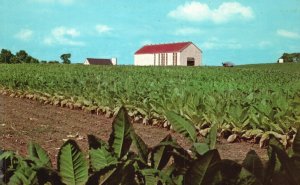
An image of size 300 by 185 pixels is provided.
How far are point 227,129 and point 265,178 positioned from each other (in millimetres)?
6120

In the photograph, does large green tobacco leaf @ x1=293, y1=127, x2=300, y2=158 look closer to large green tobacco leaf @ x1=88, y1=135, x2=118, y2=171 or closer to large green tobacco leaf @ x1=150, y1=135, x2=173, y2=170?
large green tobacco leaf @ x1=150, y1=135, x2=173, y2=170

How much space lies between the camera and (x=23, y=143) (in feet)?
21.6

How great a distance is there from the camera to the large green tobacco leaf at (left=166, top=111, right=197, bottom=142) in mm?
1208

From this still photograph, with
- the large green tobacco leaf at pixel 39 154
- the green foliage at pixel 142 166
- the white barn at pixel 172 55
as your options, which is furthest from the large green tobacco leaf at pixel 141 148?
the white barn at pixel 172 55

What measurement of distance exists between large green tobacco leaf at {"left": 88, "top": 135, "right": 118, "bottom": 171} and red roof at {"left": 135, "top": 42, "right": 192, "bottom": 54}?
7582 centimetres

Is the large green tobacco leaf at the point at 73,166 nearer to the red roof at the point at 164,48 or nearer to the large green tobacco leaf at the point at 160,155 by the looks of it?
the large green tobacco leaf at the point at 160,155

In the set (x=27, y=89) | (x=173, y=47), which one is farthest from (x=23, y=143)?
(x=173, y=47)

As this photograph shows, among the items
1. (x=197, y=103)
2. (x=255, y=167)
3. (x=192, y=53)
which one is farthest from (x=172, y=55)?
(x=255, y=167)

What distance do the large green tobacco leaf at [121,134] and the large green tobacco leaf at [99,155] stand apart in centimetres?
2

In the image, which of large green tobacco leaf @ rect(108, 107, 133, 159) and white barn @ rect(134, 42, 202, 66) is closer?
large green tobacco leaf @ rect(108, 107, 133, 159)

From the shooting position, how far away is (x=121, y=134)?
44.4 inches

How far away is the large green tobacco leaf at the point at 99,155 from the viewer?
1092 mm

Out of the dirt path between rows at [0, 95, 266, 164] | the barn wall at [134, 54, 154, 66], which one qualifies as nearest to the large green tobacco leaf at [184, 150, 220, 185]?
the dirt path between rows at [0, 95, 266, 164]

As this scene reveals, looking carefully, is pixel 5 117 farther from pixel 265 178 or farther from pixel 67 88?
pixel 265 178
